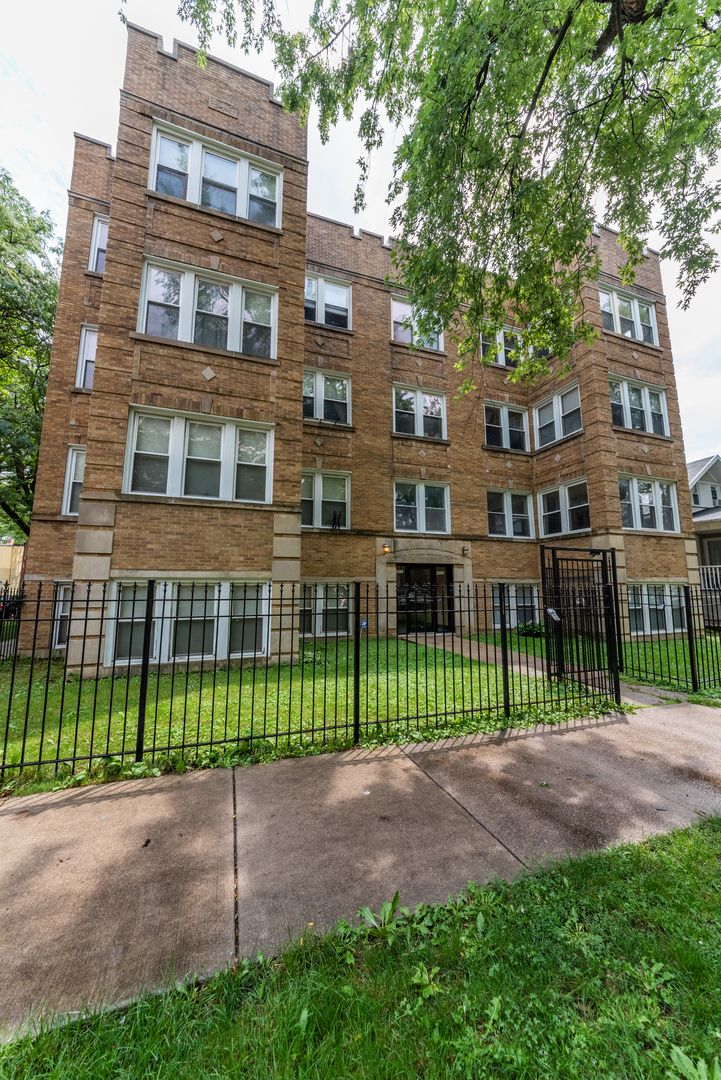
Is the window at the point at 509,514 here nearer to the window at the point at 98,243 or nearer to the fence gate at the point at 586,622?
the fence gate at the point at 586,622

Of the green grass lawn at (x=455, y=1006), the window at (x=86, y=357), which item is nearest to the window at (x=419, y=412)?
the window at (x=86, y=357)

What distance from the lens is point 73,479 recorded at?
39.0 feet

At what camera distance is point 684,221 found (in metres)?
6.45

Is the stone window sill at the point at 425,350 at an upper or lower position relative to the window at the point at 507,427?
upper

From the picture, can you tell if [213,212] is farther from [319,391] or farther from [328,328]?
[319,391]

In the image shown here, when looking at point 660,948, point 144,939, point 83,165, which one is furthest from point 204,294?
point 660,948

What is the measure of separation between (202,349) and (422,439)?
26.6 feet

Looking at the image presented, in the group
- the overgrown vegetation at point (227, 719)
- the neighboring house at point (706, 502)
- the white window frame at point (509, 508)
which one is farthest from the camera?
the neighboring house at point (706, 502)

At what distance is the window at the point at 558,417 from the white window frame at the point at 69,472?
642 inches

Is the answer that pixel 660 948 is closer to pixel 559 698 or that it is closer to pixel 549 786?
pixel 549 786

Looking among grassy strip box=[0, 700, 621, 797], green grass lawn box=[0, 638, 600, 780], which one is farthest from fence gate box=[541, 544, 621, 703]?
grassy strip box=[0, 700, 621, 797]

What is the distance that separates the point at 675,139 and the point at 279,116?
10.2 m

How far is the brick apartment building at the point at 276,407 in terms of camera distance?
9102mm

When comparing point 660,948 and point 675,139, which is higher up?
point 675,139
